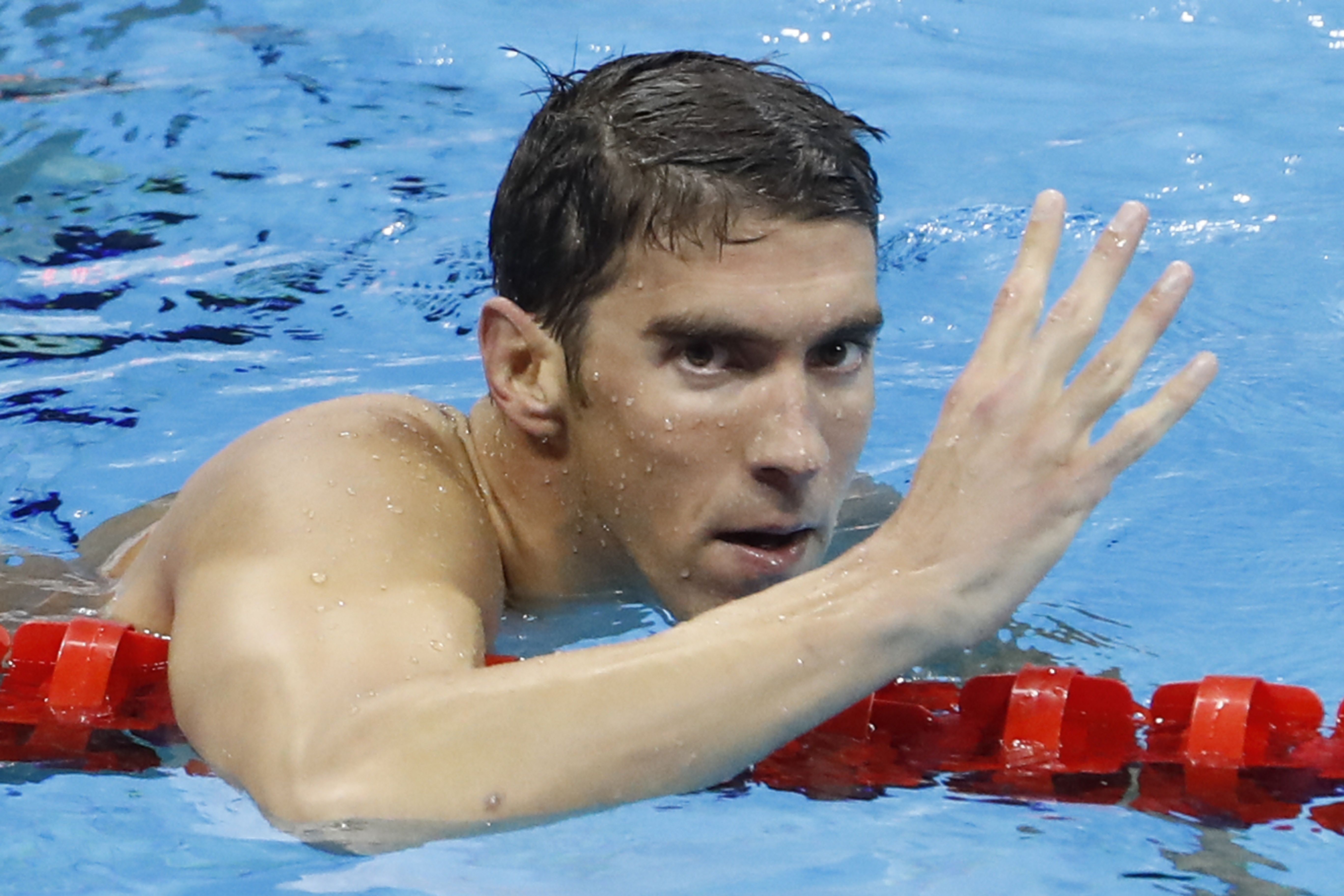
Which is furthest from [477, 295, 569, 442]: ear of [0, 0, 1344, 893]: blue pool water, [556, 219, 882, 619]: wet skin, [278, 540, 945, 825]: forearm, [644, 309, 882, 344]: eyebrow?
[278, 540, 945, 825]: forearm

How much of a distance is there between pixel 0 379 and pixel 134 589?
6.97 feet

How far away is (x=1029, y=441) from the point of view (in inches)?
88.0

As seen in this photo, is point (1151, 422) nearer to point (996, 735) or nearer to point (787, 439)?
point (787, 439)

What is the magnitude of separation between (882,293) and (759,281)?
11.0ft

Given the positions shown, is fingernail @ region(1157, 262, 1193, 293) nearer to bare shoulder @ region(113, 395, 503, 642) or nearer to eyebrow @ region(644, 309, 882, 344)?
eyebrow @ region(644, 309, 882, 344)

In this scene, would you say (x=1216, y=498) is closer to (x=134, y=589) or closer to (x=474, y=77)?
(x=134, y=589)

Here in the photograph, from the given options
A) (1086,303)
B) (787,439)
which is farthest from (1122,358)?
(787,439)

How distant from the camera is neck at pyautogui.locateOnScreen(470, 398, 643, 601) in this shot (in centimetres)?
309

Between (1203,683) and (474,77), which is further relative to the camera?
(474,77)

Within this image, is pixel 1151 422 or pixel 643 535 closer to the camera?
pixel 1151 422

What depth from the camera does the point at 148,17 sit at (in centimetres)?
855

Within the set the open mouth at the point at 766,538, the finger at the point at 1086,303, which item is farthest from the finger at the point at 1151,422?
the open mouth at the point at 766,538

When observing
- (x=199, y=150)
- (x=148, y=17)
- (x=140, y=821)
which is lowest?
(x=140, y=821)

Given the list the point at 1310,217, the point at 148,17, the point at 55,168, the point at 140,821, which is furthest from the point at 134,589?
the point at 148,17
